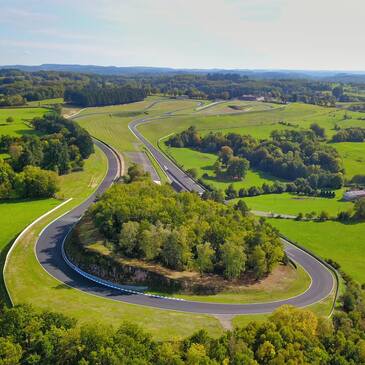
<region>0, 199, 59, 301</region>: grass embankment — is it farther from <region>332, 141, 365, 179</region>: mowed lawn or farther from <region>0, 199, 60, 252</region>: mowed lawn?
<region>332, 141, 365, 179</region>: mowed lawn

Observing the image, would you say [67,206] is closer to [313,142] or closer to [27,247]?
[27,247]

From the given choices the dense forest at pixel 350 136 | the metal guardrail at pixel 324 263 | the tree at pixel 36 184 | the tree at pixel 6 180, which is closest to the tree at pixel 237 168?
the metal guardrail at pixel 324 263

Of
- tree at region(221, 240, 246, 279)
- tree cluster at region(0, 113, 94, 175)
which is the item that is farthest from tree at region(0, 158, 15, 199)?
tree at region(221, 240, 246, 279)

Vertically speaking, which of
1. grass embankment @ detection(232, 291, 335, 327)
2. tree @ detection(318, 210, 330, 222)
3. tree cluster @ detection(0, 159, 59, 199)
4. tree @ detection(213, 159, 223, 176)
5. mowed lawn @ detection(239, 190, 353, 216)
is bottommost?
mowed lawn @ detection(239, 190, 353, 216)

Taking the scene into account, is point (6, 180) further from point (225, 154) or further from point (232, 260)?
point (225, 154)

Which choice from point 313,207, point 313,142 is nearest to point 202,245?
point 313,207
